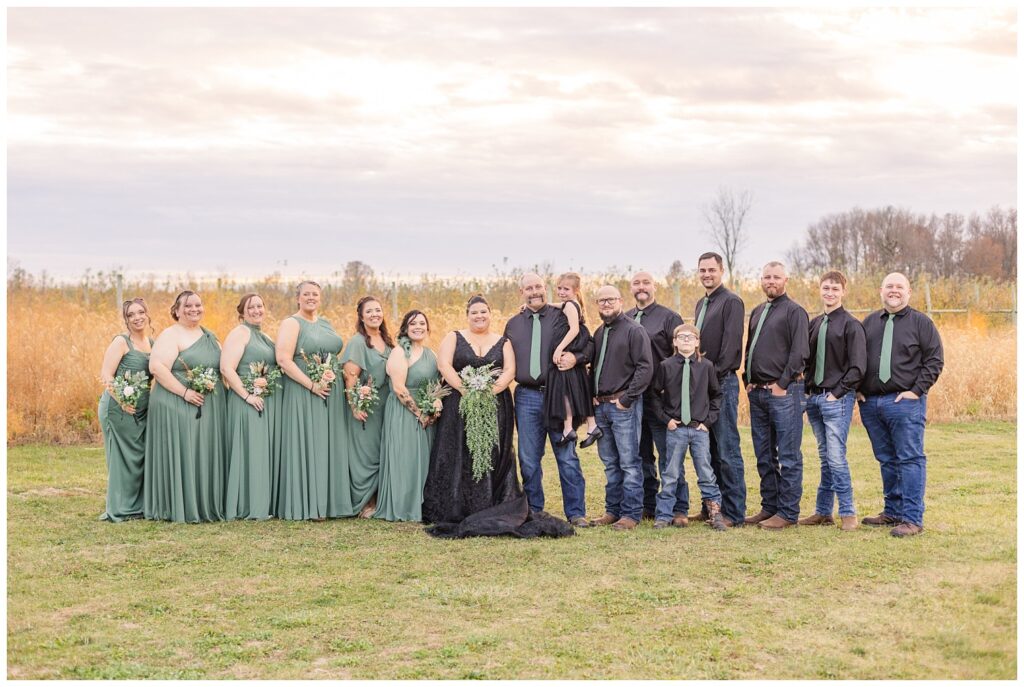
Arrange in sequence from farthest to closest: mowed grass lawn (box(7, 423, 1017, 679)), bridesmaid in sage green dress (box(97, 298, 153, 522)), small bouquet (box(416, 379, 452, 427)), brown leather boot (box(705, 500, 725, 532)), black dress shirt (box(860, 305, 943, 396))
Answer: bridesmaid in sage green dress (box(97, 298, 153, 522)) → small bouquet (box(416, 379, 452, 427)) → brown leather boot (box(705, 500, 725, 532)) → black dress shirt (box(860, 305, 943, 396)) → mowed grass lawn (box(7, 423, 1017, 679))

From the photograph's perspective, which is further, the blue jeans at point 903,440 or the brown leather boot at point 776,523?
the brown leather boot at point 776,523

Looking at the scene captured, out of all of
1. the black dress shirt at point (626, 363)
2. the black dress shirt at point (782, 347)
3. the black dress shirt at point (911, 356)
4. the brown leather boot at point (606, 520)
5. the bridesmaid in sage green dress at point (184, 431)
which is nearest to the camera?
the black dress shirt at point (911, 356)

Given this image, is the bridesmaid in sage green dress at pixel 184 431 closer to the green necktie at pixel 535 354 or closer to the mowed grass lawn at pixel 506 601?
the mowed grass lawn at pixel 506 601

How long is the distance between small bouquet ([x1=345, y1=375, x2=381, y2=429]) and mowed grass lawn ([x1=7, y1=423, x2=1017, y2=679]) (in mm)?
1001

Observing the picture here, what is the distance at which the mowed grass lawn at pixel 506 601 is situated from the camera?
5.93 meters

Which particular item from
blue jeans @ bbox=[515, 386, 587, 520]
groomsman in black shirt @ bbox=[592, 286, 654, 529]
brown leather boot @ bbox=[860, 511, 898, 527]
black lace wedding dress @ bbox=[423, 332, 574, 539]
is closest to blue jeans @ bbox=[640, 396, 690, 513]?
groomsman in black shirt @ bbox=[592, 286, 654, 529]

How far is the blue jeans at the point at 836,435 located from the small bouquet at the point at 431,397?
3.04 m

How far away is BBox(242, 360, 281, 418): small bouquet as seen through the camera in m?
9.84

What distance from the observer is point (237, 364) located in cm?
985

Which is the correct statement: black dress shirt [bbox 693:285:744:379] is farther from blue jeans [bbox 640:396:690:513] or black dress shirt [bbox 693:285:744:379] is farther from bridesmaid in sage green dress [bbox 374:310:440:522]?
bridesmaid in sage green dress [bbox 374:310:440:522]

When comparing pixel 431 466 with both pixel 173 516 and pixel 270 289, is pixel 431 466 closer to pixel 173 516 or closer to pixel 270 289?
pixel 173 516

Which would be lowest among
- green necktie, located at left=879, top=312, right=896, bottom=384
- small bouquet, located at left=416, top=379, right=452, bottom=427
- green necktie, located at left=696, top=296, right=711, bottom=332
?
small bouquet, located at left=416, top=379, right=452, bottom=427

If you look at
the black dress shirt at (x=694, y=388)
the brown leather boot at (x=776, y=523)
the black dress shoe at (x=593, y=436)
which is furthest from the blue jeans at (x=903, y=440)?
the black dress shoe at (x=593, y=436)

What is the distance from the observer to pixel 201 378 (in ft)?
32.1
